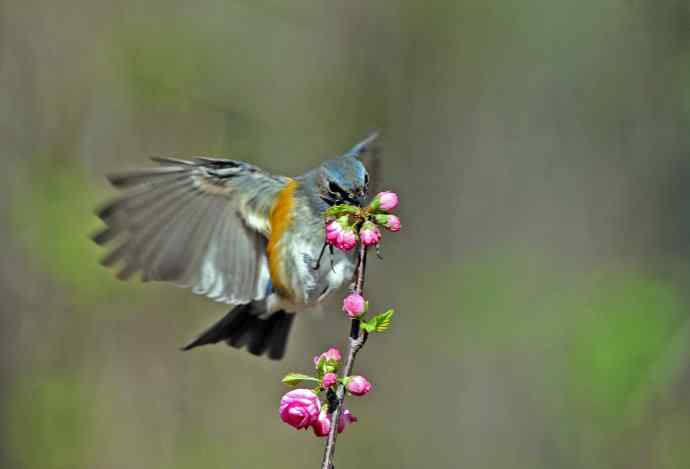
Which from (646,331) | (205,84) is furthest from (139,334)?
(646,331)

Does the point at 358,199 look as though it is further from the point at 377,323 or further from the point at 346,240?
the point at 377,323

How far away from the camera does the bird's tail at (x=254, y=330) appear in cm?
414

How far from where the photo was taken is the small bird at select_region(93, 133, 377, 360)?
3.81 metres

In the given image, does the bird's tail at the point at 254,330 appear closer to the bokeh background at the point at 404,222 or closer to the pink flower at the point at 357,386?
the pink flower at the point at 357,386

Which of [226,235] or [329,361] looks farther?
[226,235]

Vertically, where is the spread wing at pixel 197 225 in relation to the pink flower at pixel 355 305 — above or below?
above

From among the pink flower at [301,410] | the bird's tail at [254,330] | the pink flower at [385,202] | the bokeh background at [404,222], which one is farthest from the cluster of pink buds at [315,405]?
the bokeh background at [404,222]

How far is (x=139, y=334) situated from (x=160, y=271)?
292cm

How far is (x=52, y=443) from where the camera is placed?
5.98 meters

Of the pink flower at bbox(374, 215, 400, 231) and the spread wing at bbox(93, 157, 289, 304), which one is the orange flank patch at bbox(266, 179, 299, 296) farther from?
the pink flower at bbox(374, 215, 400, 231)

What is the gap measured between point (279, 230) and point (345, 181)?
0.72 meters

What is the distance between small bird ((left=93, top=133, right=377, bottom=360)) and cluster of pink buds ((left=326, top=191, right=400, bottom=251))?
111 cm

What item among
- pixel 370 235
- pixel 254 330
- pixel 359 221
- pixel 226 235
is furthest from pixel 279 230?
pixel 370 235

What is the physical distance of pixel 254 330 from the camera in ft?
13.9
